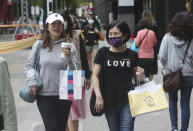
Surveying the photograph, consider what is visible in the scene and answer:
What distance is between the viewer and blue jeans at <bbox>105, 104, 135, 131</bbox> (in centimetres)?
459

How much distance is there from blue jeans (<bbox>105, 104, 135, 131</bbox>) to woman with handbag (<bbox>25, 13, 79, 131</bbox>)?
22.5 inches

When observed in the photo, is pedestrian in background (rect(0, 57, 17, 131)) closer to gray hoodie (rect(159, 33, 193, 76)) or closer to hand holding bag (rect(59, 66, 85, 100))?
hand holding bag (rect(59, 66, 85, 100))

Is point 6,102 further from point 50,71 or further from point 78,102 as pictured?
point 78,102

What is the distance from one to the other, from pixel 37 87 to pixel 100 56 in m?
0.76

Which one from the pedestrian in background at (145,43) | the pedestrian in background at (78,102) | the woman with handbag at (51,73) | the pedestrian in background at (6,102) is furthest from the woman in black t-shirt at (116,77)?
the pedestrian in background at (145,43)

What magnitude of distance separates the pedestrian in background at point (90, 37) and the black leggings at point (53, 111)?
315 inches

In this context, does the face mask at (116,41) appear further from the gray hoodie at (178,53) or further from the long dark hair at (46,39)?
the gray hoodie at (178,53)

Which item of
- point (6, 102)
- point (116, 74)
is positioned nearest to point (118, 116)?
point (116, 74)

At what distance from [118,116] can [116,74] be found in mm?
439

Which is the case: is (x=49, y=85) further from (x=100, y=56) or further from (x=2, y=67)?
(x=2, y=67)

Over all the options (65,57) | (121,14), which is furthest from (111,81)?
(121,14)

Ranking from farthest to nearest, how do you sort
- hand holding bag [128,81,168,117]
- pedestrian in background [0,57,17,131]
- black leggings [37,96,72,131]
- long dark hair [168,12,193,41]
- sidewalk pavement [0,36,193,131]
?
sidewalk pavement [0,36,193,131]
long dark hair [168,12,193,41]
black leggings [37,96,72,131]
hand holding bag [128,81,168,117]
pedestrian in background [0,57,17,131]

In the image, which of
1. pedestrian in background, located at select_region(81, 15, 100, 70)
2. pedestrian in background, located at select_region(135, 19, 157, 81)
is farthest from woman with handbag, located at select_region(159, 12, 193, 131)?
pedestrian in background, located at select_region(81, 15, 100, 70)

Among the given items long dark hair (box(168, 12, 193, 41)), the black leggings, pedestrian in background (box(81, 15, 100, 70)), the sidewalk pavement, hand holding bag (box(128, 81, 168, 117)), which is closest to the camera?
hand holding bag (box(128, 81, 168, 117))
